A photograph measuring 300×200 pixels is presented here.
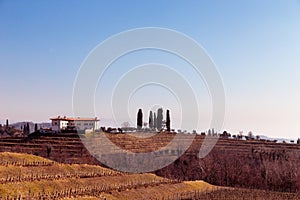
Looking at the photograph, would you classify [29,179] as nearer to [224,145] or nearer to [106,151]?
[106,151]

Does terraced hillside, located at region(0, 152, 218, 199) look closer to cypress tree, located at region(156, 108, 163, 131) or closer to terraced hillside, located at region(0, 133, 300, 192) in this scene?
terraced hillside, located at region(0, 133, 300, 192)

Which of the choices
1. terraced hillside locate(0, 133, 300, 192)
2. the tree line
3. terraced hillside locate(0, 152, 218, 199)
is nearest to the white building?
the tree line

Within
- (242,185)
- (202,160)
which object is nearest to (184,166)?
(202,160)

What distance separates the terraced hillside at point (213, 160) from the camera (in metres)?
47.2

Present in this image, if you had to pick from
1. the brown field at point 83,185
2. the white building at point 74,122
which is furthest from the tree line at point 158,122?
the brown field at point 83,185

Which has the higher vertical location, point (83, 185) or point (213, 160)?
point (213, 160)

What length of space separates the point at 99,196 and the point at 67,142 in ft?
103

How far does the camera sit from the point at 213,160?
5488 centimetres

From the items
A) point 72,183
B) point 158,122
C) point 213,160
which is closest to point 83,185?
point 72,183

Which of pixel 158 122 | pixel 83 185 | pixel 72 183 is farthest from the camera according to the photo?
pixel 158 122

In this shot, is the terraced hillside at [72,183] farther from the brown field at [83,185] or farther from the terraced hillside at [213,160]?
the terraced hillside at [213,160]

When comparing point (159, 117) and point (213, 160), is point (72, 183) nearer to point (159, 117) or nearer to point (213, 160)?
point (213, 160)

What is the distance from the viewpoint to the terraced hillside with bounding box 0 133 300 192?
4725 centimetres

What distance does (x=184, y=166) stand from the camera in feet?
175
